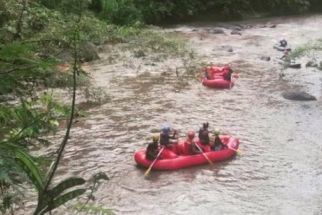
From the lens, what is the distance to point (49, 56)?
7.54 feet

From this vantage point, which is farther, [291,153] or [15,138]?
[291,153]

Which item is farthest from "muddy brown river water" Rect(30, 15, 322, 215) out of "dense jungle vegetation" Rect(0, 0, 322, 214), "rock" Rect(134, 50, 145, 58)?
"dense jungle vegetation" Rect(0, 0, 322, 214)

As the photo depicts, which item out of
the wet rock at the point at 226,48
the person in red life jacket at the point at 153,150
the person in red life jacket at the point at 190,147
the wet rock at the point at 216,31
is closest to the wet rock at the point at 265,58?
the wet rock at the point at 226,48

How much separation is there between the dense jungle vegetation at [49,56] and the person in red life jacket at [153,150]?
1419mm

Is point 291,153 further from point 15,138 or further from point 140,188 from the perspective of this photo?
point 15,138

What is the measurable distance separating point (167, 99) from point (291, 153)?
141 inches

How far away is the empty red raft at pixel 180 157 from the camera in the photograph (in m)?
8.08

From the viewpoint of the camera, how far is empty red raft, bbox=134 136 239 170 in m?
8.08

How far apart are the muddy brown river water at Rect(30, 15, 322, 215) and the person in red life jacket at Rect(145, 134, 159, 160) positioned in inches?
10.7

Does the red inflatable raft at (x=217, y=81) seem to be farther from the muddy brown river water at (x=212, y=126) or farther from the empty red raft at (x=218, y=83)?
the muddy brown river water at (x=212, y=126)

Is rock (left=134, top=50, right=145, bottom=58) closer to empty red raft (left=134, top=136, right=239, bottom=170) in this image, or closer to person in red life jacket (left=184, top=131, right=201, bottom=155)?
empty red raft (left=134, top=136, right=239, bottom=170)

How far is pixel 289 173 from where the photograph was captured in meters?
8.00

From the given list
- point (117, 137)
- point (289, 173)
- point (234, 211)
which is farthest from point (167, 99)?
point (234, 211)

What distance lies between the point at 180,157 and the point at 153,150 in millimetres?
429
